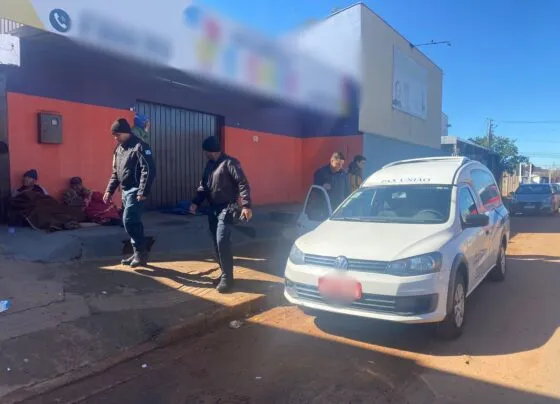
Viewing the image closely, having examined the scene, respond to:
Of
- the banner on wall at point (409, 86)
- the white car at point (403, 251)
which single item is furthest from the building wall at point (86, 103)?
the banner on wall at point (409, 86)

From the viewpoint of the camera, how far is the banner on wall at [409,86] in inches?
639

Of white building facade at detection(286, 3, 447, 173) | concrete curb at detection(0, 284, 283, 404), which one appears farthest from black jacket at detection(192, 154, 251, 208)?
white building facade at detection(286, 3, 447, 173)

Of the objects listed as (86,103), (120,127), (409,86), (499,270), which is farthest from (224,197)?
(409,86)

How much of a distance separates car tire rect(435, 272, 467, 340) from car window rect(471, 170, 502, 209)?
1.87m

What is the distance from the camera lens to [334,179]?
260 inches

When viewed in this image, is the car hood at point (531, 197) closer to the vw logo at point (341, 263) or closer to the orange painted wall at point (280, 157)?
the orange painted wall at point (280, 157)

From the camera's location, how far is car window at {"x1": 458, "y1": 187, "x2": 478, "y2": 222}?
473 cm

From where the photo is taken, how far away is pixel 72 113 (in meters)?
7.70

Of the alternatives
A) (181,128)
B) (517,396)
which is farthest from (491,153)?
(517,396)

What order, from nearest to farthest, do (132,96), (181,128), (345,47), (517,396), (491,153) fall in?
Result: 1. (517,396)
2. (132,96)
3. (181,128)
4. (345,47)
5. (491,153)

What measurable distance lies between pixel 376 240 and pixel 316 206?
82.0 inches

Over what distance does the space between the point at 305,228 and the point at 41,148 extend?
184 inches

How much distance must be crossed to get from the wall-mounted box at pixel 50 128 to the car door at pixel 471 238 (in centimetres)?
634

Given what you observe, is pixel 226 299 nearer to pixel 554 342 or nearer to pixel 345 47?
pixel 554 342
